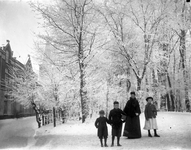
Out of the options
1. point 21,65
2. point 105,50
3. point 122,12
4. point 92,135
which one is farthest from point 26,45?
point 122,12

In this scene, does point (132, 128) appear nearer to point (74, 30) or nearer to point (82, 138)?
point (82, 138)

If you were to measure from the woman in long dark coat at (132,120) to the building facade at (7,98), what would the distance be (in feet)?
8.41

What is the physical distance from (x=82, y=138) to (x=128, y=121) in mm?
1221

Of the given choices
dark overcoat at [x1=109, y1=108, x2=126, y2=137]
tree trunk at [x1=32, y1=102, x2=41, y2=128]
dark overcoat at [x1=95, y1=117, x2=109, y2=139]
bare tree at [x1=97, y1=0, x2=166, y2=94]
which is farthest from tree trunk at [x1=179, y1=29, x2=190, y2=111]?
tree trunk at [x1=32, y1=102, x2=41, y2=128]

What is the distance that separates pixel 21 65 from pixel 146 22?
15.8ft

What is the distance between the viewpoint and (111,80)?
26.1 ft

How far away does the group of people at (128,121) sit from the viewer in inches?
195

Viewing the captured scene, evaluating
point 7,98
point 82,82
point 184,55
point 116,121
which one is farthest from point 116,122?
point 184,55

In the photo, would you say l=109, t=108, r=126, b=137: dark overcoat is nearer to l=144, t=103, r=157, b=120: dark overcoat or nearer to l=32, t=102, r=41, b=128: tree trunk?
l=144, t=103, r=157, b=120: dark overcoat

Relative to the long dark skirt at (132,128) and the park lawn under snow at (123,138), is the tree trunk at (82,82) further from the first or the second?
the long dark skirt at (132,128)

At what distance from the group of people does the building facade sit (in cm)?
206

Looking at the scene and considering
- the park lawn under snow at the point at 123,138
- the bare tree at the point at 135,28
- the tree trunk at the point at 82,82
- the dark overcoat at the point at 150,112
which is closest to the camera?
the park lawn under snow at the point at 123,138

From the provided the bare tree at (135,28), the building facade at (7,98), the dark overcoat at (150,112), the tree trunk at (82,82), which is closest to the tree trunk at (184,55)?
the bare tree at (135,28)

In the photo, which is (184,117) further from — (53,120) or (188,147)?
(53,120)
